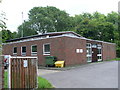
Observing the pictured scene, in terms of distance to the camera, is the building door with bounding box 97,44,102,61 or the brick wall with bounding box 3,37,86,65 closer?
the brick wall with bounding box 3,37,86,65

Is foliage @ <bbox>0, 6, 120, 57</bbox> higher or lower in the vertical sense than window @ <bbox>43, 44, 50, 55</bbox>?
higher

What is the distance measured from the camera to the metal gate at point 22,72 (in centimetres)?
565

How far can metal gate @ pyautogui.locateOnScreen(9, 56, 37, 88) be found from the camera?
18.5ft

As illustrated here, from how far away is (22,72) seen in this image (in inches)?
240

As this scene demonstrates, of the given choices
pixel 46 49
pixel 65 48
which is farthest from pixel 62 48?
pixel 46 49

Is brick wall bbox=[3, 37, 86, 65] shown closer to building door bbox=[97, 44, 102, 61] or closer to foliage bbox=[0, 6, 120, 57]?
building door bbox=[97, 44, 102, 61]

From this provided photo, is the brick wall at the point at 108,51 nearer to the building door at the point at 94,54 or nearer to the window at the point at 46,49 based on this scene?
the building door at the point at 94,54

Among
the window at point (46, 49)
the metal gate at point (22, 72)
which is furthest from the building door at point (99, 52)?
the metal gate at point (22, 72)

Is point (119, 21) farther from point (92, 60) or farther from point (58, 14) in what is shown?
point (92, 60)

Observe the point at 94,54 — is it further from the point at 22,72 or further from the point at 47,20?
the point at 47,20

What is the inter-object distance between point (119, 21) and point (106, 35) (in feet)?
19.6

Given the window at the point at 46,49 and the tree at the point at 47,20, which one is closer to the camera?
the window at the point at 46,49

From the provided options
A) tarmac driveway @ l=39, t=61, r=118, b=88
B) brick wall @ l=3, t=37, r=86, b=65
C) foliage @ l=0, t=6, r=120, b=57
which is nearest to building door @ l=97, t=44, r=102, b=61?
brick wall @ l=3, t=37, r=86, b=65

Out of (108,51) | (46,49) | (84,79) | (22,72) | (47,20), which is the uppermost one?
(47,20)
